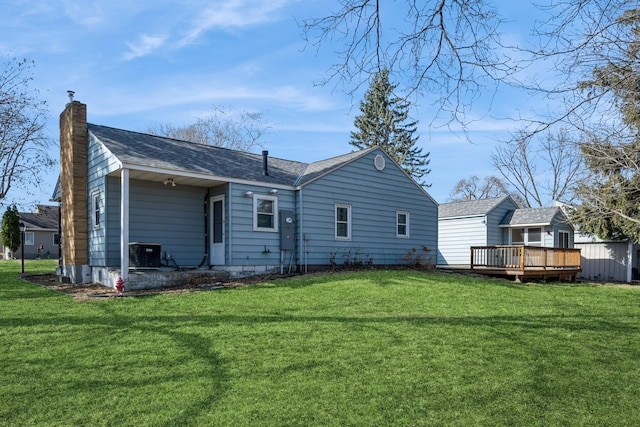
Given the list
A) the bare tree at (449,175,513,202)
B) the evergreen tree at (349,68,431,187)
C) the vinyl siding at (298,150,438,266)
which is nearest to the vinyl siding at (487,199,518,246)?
the vinyl siding at (298,150,438,266)

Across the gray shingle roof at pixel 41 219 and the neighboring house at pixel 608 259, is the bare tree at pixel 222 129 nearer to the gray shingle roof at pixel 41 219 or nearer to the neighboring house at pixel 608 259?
the gray shingle roof at pixel 41 219

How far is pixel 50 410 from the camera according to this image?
4.01m

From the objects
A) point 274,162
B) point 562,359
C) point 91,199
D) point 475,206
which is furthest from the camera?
point 475,206

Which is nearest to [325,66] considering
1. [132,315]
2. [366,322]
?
[366,322]

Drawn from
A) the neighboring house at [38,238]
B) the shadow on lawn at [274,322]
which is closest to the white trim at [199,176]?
the shadow on lawn at [274,322]

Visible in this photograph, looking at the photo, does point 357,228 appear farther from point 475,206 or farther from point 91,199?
point 475,206

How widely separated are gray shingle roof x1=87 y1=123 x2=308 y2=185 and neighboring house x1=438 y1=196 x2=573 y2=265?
40.3 feet

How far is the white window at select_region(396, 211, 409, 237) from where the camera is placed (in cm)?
1723

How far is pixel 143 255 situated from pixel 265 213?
145 inches

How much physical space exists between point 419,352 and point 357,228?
10177 millimetres

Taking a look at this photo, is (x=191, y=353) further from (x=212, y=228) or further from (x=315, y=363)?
(x=212, y=228)

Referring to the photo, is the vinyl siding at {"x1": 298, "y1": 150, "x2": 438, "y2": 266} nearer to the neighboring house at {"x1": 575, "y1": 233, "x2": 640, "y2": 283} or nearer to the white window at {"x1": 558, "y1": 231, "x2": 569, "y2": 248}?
the white window at {"x1": 558, "y1": 231, "x2": 569, "y2": 248}

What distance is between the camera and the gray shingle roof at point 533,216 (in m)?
22.7

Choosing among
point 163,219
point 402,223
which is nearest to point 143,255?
point 163,219
